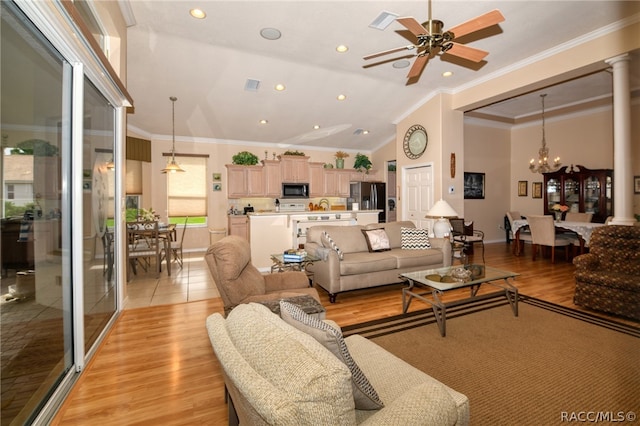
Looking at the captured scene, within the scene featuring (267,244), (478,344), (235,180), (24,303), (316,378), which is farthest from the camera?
(235,180)

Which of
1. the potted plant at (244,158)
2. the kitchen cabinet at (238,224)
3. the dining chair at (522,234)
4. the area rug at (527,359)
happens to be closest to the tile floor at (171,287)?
the kitchen cabinet at (238,224)

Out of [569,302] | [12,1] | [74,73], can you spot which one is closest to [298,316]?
[12,1]

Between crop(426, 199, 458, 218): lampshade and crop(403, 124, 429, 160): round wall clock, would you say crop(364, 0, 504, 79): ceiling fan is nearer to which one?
crop(426, 199, 458, 218): lampshade

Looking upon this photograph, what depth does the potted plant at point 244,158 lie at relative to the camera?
7492mm

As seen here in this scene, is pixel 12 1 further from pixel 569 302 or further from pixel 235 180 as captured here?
pixel 235 180

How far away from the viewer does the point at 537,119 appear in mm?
7988

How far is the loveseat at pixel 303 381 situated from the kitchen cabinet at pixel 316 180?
701 cm

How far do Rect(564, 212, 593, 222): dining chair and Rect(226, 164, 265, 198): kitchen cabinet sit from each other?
7.08 m

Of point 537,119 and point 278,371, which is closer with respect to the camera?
point 278,371

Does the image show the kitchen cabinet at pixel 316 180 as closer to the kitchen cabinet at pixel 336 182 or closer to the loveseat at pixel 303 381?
the kitchen cabinet at pixel 336 182

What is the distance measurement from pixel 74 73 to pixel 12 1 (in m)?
0.80

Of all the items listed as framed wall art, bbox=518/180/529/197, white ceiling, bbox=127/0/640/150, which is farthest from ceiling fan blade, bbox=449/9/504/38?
framed wall art, bbox=518/180/529/197

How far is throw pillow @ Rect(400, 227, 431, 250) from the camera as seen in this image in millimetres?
4547

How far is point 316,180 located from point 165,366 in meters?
6.40
